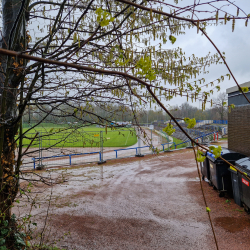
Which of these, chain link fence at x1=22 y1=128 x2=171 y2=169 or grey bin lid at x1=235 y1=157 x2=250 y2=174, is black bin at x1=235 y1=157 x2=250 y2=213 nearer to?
grey bin lid at x1=235 y1=157 x2=250 y2=174

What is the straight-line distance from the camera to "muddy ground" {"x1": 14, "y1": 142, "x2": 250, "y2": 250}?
5.01m

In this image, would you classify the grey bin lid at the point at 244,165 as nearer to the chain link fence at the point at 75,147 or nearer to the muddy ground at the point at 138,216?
the muddy ground at the point at 138,216

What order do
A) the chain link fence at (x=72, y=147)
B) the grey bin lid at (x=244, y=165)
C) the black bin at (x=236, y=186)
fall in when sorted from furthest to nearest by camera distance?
the black bin at (x=236, y=186) → the grey bin lid at (x=244, y=165) → the chain link fence at (x=72, y=147)

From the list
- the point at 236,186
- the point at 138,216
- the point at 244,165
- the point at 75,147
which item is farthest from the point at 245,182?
the point at 75,147

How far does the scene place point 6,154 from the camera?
3408 mm

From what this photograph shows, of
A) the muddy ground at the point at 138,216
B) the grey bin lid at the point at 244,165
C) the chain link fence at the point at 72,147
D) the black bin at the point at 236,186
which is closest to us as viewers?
the chain link fence at the point at 72,147

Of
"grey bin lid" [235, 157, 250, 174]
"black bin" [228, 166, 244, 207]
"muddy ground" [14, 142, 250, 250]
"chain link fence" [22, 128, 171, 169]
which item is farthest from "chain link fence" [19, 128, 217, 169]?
"black bin" [228, 166, 244, 207]

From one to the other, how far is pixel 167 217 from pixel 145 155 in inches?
436

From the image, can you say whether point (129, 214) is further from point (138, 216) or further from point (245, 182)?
point (245, 182)

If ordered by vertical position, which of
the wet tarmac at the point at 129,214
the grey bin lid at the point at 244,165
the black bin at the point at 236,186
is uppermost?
the grey bin lid at the point at 244,165

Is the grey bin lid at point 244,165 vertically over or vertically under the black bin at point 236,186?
over

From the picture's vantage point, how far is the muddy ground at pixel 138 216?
5.01 meters

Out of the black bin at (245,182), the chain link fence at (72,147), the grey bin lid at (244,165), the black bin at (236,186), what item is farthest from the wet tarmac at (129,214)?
the grey bin lid at (244,165)

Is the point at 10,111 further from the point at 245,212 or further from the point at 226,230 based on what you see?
the point at 245,212
